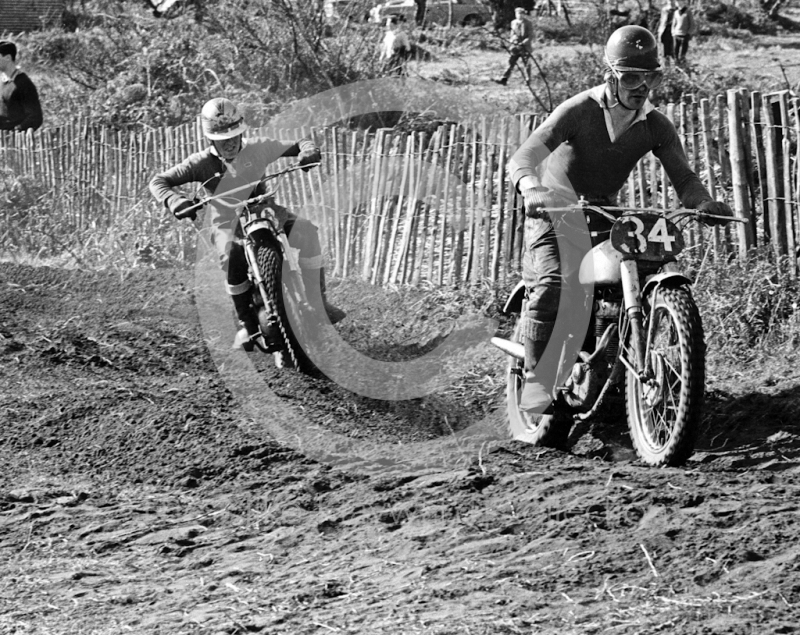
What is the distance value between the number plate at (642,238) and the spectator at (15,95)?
37.8 ft

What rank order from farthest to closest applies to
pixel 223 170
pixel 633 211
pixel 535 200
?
pixel 223 170
pixel 535 200
pixel 633 211

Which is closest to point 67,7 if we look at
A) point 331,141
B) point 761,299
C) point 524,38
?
point 524,38

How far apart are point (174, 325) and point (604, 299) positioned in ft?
16.5

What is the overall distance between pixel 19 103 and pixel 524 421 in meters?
11.2

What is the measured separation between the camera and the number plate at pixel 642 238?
5230 mm

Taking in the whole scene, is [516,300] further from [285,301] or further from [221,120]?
[221,120]

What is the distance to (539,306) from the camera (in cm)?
575

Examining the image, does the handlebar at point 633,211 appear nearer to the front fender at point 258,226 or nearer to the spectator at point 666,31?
the front fender at point 258,226

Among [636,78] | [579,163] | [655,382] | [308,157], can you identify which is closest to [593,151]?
[579,163]

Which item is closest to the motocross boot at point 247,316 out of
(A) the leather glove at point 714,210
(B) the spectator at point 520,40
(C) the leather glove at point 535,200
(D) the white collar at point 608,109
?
(C) the leather glove at point 535,200

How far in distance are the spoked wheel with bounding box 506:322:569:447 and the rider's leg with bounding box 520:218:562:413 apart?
0.16 meters

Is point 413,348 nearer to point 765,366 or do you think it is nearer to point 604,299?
point 765,366

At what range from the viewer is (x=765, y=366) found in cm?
722

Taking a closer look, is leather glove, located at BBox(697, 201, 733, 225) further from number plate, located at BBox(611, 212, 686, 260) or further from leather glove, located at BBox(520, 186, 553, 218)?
leather glove, located at BBox(520, 186, 553, 218)
